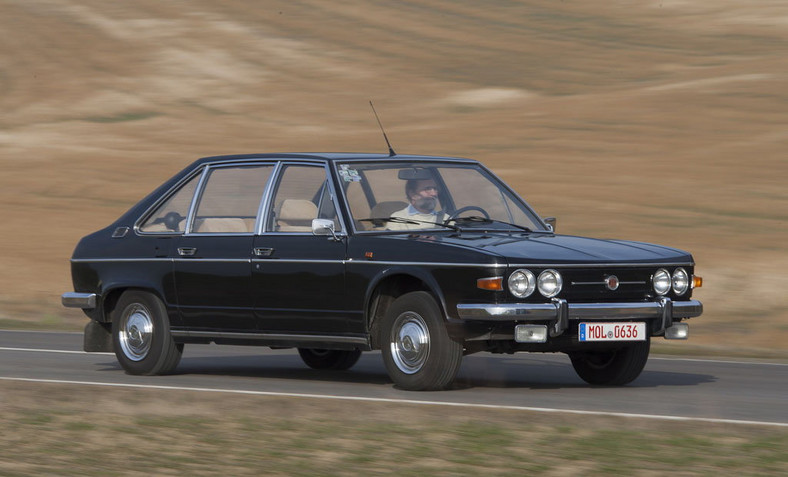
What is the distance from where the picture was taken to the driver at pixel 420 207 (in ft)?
35.2

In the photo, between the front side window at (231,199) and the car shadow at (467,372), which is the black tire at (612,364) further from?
the front side window at (231,199)

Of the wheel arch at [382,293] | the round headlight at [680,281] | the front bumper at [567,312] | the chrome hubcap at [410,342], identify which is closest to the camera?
the front bumper at [567,312]

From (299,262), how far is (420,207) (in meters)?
0.98

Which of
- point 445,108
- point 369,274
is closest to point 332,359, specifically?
point 369,274

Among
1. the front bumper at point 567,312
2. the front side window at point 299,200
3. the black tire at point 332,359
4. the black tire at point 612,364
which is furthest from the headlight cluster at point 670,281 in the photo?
the black tire at point 332,359

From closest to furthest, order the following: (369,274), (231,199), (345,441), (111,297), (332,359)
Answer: (345,441)
(369,274)
(231,199)
(111,297)
(332,359)

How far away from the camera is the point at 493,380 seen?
1131 centimetres

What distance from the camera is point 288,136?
3453cm

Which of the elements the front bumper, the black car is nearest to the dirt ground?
the black car

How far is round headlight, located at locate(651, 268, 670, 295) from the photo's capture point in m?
10.3

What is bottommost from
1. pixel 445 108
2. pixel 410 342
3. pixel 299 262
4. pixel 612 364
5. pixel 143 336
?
pixel 612 364

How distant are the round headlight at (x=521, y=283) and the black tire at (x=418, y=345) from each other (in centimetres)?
55

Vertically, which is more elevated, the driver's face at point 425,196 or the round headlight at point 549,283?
the driver's face at point 425,196

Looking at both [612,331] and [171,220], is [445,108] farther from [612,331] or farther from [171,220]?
[612,331]
